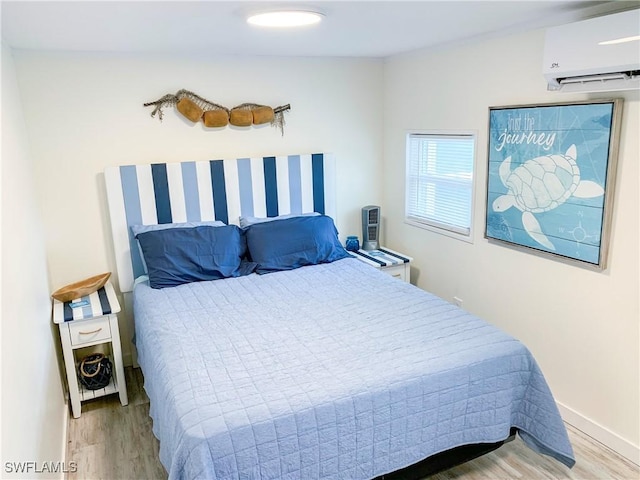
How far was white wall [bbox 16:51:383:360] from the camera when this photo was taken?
301 cm

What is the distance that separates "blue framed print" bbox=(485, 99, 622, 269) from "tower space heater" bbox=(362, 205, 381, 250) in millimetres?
1112

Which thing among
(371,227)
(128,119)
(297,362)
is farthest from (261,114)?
(297,362)

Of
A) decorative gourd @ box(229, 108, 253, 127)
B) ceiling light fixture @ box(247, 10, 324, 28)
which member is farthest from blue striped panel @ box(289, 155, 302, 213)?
ceiling light fixture @ box(247, 10, 324, 28)

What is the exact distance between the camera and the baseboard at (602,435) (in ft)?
7.84

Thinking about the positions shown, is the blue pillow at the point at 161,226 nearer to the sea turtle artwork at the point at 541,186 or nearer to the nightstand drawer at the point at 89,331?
the nightstand drawer at the point at 89,331

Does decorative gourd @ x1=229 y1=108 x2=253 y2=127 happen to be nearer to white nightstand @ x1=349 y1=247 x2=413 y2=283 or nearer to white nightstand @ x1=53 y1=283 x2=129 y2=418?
white nightstand @ x1=349 y1=247 x2=413 y2=283

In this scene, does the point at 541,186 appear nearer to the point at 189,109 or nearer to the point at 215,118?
the point at 215,118

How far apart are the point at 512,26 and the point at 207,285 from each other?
7.76ft

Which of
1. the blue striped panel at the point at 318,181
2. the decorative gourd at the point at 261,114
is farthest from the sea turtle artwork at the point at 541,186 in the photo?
the decorative gourd at the point at 261,114

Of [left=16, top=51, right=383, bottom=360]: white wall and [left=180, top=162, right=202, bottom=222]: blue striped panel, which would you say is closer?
[left=16, top=51, right=383, bottom=360]: white wall

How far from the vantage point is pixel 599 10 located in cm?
225

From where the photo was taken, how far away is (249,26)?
7.95 ft

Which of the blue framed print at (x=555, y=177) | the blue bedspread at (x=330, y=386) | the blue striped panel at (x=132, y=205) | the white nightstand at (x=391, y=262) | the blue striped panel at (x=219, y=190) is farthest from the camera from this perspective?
the white nightstand at (x=391, y=262)

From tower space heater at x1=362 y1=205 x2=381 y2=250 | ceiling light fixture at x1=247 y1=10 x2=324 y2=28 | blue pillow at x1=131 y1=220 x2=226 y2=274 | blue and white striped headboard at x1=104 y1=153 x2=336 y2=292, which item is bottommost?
tower space heater at x1=362 y1=205 x2=381 y2=250
